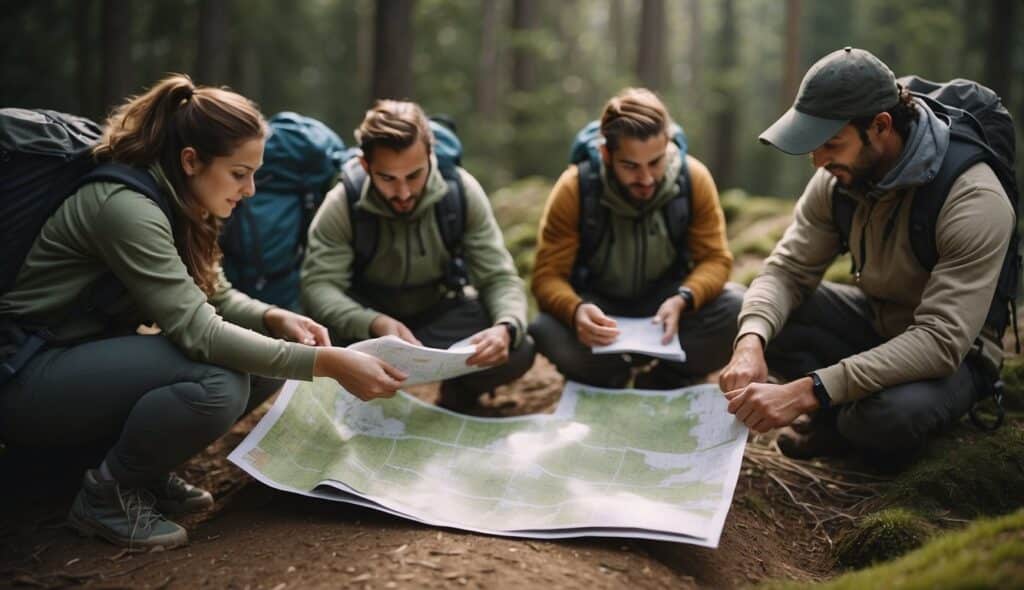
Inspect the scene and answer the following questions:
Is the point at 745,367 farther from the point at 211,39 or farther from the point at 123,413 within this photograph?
the point at 211,39

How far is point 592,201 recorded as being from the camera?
418 centimetres

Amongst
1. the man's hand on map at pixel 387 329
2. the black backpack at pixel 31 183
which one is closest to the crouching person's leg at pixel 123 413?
the black backpack at pixel 31 183

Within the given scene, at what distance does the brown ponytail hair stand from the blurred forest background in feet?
22.0

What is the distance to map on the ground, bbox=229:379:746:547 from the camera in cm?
Answer: 277

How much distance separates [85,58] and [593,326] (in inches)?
517

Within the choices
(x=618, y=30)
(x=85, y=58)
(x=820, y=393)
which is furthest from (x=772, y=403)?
(x=618, y=30)

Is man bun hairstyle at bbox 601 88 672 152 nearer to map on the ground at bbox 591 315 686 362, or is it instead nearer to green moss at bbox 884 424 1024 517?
map on the ground at bbox 591 315 686 362

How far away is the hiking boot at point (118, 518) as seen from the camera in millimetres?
2861

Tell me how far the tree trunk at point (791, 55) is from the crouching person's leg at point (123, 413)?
12.2m

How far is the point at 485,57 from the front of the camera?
60.6ft

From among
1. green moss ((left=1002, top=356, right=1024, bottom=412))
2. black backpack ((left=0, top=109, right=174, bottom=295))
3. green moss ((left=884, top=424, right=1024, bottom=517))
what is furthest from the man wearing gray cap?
black backpack ((left=0, top=109, right=174, bottom=295))

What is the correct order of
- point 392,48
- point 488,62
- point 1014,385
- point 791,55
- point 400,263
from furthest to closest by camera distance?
point 488,62
point 791,55
point 392,48
point 400,263
point 1014,385

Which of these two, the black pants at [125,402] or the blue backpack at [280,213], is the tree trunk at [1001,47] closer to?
the blue backpack at [280,213]

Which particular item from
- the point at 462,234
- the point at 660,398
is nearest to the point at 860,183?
the point at 660,398
